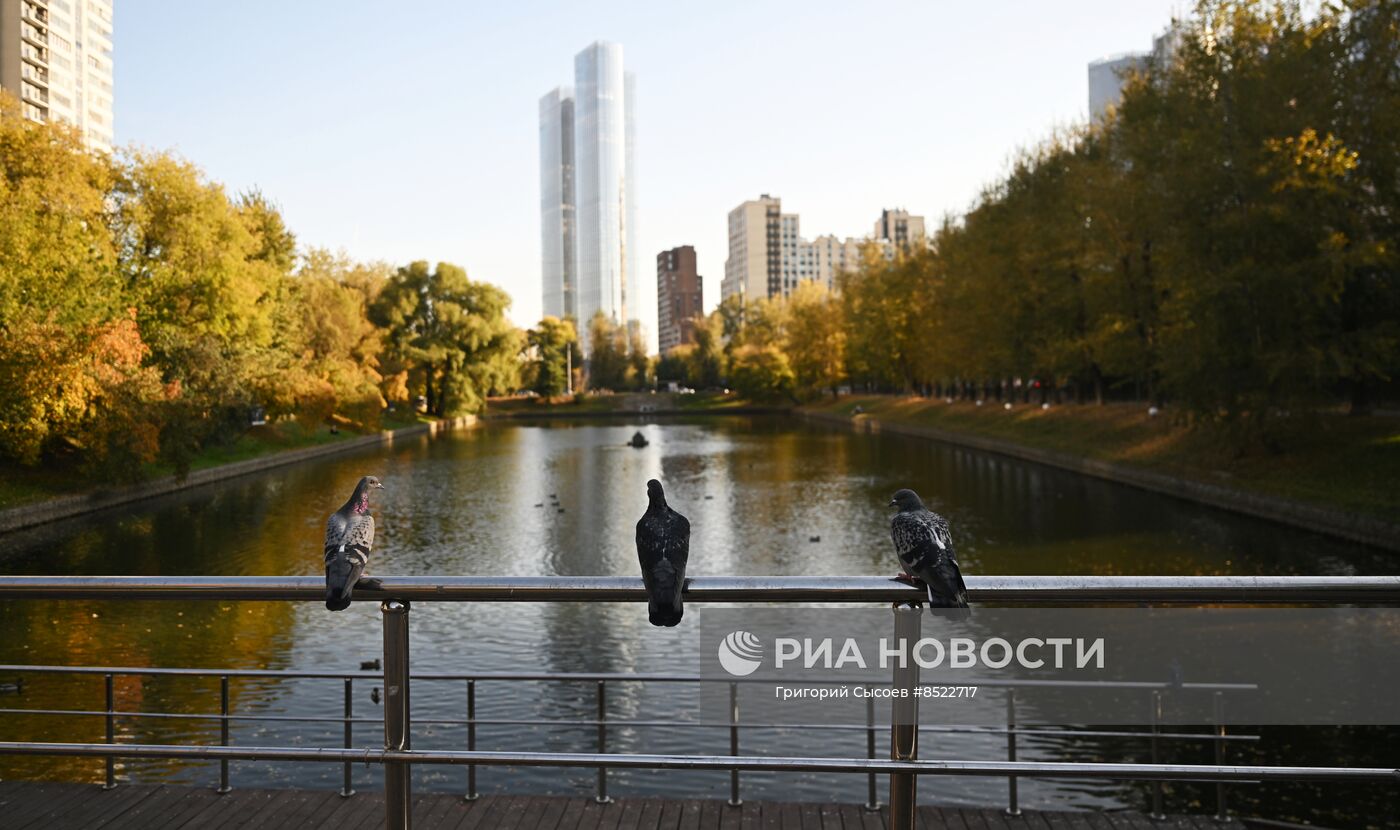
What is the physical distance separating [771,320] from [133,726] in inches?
4191

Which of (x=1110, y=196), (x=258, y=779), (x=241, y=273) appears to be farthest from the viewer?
(x=241, y=273)

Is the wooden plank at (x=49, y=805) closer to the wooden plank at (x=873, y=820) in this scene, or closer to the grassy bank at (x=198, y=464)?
the wooden plank at (x=873, y=820)

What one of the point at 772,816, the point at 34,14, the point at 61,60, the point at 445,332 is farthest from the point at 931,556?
the point at 61,60

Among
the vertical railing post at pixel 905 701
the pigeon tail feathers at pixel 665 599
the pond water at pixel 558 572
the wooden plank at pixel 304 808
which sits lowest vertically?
the pond water at pixel 558 572

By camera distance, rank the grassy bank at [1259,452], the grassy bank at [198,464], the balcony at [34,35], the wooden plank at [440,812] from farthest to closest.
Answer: the balcony at [34,35] < the grassy bank at [198,464] < the grassy bank at [1259,452] < the wooden plank at [440,812]

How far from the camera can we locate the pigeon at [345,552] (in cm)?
305

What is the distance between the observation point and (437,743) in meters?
12.2

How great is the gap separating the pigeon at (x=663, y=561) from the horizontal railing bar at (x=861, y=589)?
0.06m

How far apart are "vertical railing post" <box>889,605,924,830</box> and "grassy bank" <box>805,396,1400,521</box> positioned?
2382 cm

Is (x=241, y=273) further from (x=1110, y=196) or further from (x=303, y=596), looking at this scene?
(x=303, y=596)

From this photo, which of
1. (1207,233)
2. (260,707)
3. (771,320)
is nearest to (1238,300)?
(1207,233)

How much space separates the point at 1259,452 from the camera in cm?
3094

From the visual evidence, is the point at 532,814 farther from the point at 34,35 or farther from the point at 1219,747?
the point at 34,35

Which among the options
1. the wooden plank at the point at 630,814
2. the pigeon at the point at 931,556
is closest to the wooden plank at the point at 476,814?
the wooden plank at the point at 630,814
